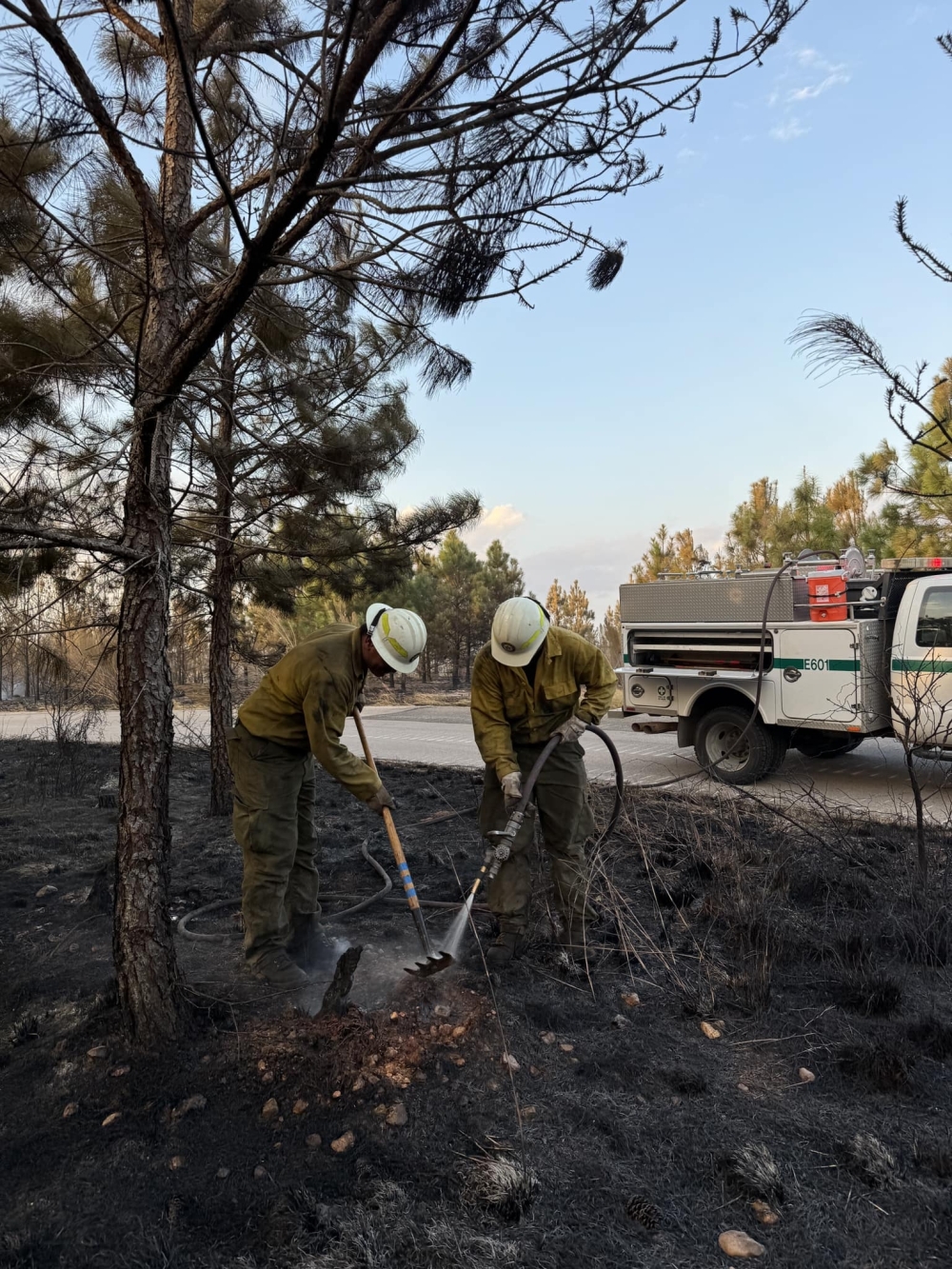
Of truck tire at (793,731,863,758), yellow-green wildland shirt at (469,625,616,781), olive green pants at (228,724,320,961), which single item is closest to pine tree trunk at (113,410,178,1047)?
olive green pants at (228,724,320,961)

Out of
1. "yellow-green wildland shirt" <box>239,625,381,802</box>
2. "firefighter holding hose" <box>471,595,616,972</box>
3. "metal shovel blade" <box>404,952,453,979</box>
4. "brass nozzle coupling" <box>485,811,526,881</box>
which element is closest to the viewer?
"metal shovel blade" <box>404,952,453,979</box>

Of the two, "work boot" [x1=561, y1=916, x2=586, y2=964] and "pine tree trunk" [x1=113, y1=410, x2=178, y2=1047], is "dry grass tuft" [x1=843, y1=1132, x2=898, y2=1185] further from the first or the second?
"pine tree trunk" [x1=113, y1=410, x2=178, y2=1047]

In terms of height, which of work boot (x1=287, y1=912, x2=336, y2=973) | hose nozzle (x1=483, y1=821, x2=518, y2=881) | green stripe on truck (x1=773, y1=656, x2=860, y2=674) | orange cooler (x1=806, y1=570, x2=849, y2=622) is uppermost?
orange cooler (x1=806, y1=570, x2=849, y2=622)

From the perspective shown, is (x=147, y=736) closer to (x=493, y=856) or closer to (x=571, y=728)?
(x=493, y=856)

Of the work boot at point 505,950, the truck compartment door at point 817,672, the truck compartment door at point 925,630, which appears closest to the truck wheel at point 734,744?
the truck compartment door at point 817,672

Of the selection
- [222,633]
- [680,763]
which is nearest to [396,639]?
[222,633]

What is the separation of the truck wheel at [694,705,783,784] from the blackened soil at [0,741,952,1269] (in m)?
2.89

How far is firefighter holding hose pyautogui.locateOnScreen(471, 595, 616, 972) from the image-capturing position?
3.70 metres

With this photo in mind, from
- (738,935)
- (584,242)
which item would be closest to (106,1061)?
(738,935)

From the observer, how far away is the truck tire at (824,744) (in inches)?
302

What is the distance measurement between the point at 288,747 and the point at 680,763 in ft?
21.0

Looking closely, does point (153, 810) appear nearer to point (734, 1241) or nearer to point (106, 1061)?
point (106, 1061)

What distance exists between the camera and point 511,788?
359 centimetres

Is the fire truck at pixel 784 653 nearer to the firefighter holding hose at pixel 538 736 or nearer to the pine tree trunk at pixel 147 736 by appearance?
the firefighter holding hose at pixel 538 736
